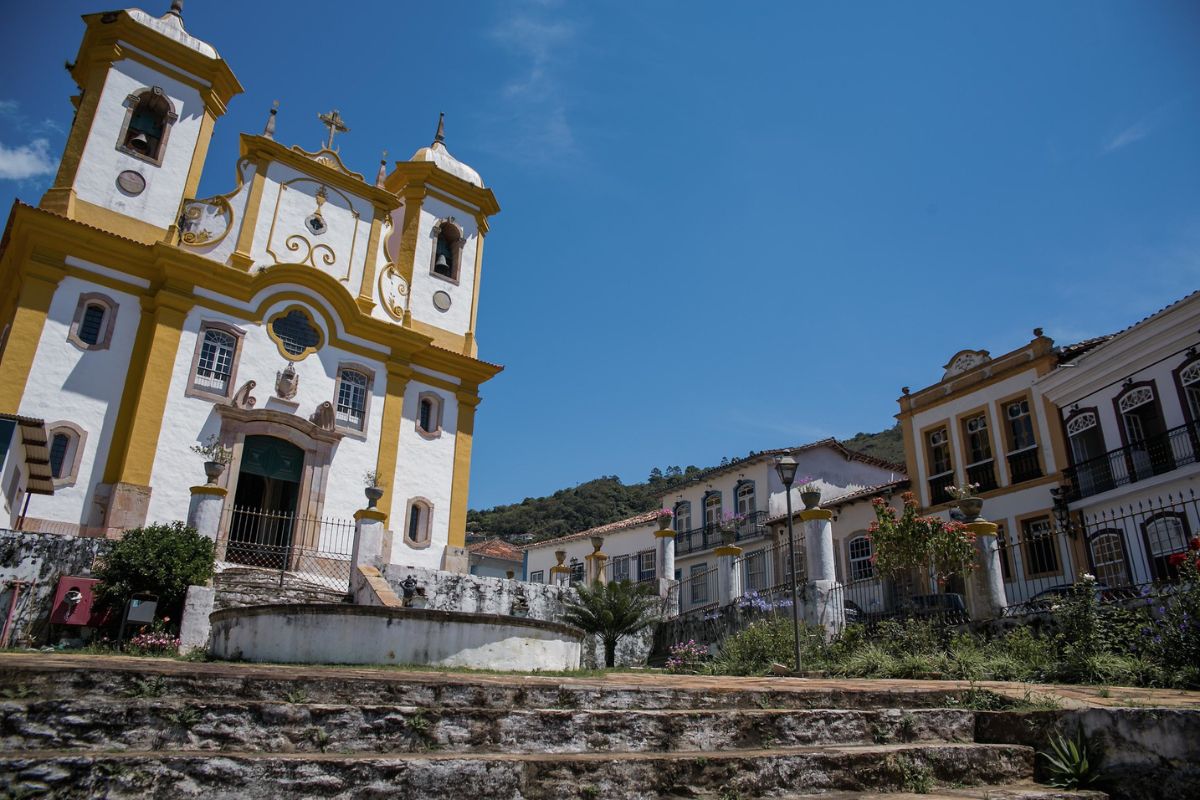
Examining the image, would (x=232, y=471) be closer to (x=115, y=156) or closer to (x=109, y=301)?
(x=109, y=301)

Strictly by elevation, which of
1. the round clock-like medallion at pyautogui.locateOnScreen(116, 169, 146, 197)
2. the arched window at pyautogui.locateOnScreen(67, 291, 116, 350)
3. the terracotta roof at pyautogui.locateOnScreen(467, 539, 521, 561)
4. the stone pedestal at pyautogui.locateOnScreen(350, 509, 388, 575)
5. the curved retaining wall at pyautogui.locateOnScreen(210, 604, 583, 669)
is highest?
the round clock-like medallion at pyautogui.locateOnScreen(116, 169, 146, 197)

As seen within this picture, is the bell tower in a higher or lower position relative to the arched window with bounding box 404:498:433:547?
higher

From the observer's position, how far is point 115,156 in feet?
63.0

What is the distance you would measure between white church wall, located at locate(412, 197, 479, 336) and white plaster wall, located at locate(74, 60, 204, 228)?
21.6 ft

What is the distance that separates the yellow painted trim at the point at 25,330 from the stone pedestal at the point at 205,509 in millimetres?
5187

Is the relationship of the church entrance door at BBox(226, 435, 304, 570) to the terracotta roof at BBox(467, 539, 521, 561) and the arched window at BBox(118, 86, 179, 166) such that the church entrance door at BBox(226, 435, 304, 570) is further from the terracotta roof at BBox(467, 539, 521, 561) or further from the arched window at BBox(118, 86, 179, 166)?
the terracotta roof at BBox(467, 539, 521, 561)

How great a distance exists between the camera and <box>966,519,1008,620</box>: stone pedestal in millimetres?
11875

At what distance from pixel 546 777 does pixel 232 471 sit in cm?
1596

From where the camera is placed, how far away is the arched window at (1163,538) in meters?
18.2

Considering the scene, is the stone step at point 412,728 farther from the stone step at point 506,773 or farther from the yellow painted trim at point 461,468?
the yellow painted trim at point 461,468

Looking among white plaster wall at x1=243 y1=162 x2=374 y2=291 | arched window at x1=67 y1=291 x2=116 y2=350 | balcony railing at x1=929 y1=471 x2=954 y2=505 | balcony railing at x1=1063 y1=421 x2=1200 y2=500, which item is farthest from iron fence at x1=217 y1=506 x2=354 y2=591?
balcony railing at x1=1063 y1=421 x2=1200 y2=500

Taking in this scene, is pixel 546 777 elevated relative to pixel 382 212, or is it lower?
lower

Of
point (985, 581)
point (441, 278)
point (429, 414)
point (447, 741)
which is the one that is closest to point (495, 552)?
point (429, 414)

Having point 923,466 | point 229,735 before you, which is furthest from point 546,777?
point 923,466
